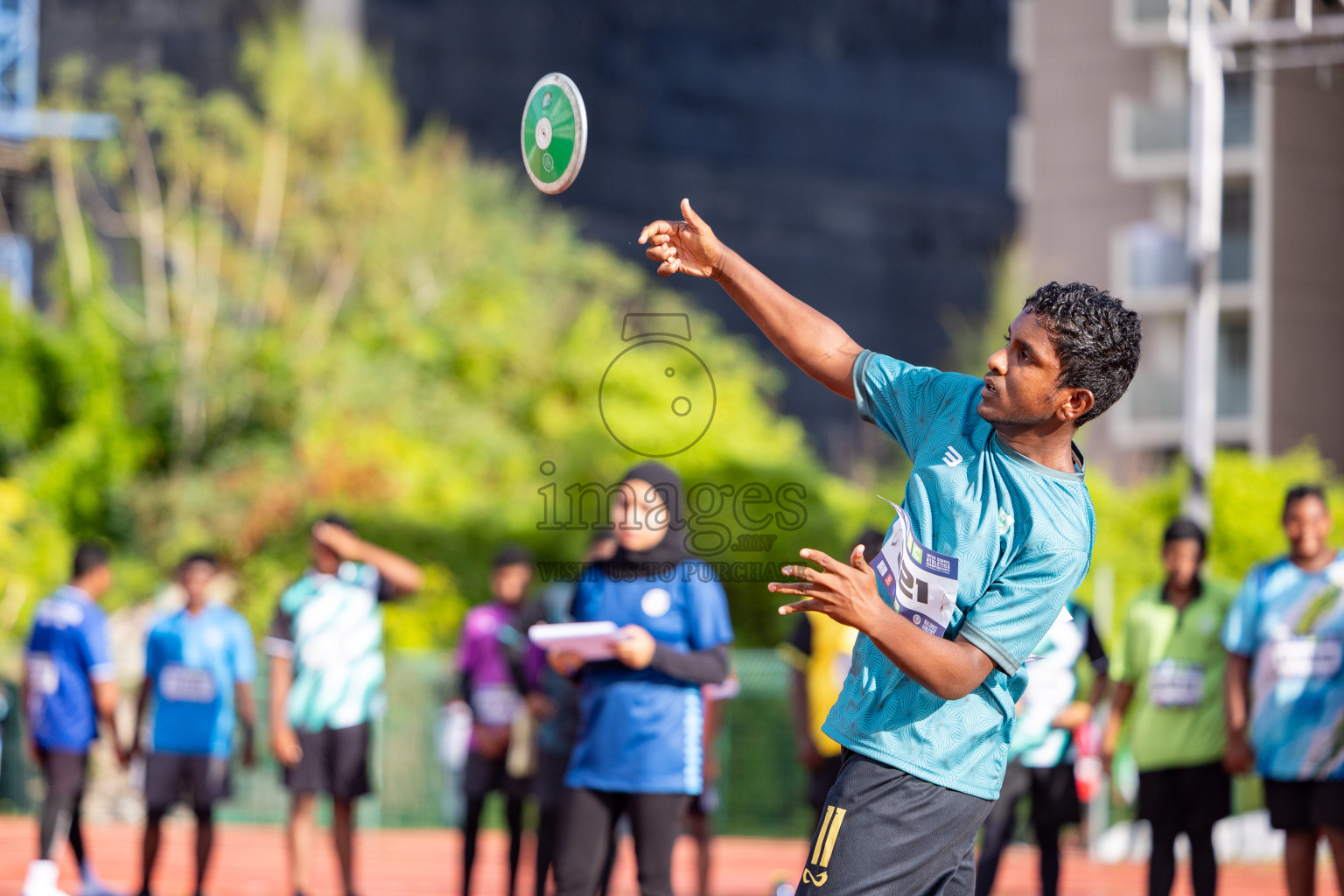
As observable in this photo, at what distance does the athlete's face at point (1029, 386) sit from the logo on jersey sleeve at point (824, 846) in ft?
3.28

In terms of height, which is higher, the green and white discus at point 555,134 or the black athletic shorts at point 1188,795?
the green and white discus at point 555,134

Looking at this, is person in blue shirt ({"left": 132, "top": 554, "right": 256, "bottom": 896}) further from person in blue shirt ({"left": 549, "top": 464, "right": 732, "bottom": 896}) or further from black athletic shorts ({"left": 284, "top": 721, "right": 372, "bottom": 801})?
person in blue shirt ({"left": 549, "top": 464, "right": 732, "bottom": 896})

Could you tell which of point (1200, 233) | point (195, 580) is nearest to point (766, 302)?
point (195, 580)

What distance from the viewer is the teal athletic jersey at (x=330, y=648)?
9.05 m

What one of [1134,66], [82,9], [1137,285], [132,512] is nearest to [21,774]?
[132,512]

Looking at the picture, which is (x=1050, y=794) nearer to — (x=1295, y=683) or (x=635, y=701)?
(x=1295, y=683)

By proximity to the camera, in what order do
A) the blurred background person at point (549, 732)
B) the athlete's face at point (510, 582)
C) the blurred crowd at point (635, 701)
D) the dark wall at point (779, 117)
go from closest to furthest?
the blurred crowd at point (635, 701), the blurred background person at point (549, 732), the athlete's face at point (510, 582), the dark wall at point (779, 117)

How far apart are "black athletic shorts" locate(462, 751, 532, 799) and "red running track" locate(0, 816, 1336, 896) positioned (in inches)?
44.5

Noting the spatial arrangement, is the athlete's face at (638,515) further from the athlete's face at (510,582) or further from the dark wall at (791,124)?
the dark wall at (791,124)

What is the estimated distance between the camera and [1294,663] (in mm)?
7625

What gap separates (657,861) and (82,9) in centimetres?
2880

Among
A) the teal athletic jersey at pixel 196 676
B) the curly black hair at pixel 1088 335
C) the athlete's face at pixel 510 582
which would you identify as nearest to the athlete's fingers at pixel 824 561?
the curly black hair at pixel 1088 335

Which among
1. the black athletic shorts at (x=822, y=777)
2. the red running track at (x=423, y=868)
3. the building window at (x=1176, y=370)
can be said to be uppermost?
the building window at (x=1176, y=370)

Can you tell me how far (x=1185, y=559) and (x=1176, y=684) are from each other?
640 millimetres
